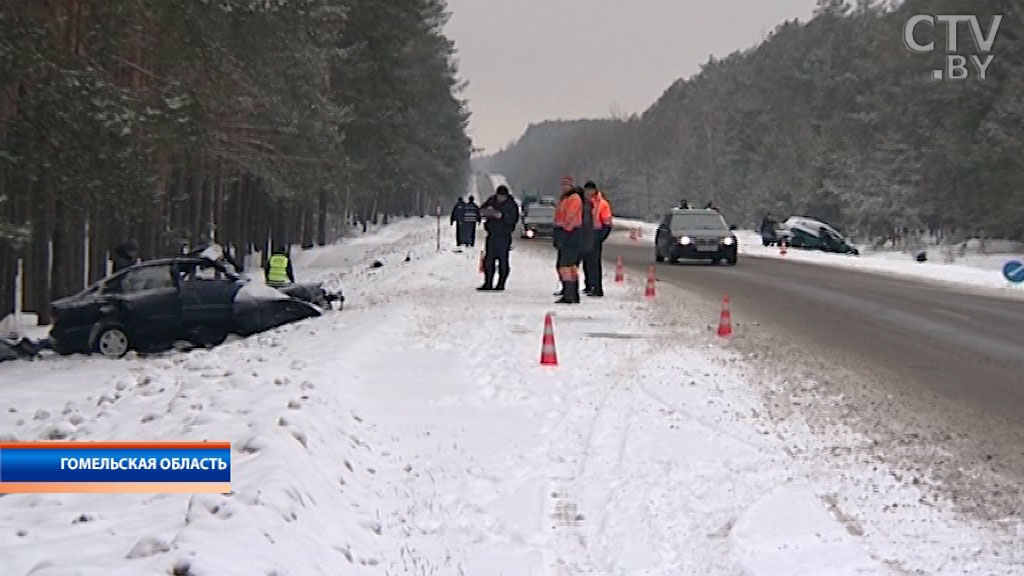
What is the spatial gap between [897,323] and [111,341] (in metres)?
12.3

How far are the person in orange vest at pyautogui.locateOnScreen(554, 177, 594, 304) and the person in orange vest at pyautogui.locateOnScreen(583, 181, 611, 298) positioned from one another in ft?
2.62

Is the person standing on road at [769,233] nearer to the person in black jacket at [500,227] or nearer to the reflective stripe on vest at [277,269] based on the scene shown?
the person in black jacket at [500,227]

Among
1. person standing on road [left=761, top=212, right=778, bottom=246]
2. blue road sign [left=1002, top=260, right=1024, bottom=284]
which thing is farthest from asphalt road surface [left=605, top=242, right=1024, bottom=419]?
person standing on road [left=761, top=212, right=778, bottom=246]

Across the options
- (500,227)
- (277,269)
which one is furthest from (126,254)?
(500,227)

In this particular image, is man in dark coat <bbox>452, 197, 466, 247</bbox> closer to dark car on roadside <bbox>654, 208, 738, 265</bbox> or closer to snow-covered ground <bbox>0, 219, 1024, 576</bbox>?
dark car on roadside <bbox>654, 208, 738, 265</bbox>

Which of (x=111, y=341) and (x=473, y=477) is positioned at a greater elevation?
(x=473, y=477)

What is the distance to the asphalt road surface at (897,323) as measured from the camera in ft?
37.7

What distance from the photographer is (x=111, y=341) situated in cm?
1684

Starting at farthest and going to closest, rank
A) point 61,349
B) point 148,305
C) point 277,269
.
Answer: point 277,269 → point 148,305 → point 61,349

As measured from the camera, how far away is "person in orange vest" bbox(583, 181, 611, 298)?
63.6ft

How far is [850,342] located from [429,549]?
951 centimetres

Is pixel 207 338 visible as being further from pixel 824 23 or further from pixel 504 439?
pixel 824 23

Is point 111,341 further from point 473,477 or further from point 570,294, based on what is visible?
point 473,477

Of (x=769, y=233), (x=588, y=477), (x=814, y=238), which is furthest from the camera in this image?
(x=769, y=233)
